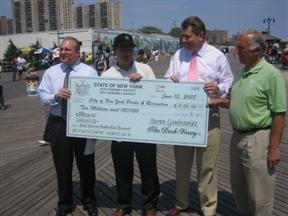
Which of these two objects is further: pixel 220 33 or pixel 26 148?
pixel 220 33

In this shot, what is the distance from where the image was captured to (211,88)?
483 centimetres

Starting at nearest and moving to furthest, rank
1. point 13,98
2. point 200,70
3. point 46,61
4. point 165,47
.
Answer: point 200,70
point 13,98
point 46,61
point 165,47

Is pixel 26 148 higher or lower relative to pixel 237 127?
lower

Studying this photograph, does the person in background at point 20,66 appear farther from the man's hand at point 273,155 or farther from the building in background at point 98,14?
the building in background at point 98,14

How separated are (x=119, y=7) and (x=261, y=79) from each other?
14639 cm

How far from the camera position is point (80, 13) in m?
145

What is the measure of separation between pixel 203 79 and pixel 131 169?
1.24 meters

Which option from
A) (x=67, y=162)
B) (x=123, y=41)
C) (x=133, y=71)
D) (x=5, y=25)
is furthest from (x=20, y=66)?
(x=5, y=25)

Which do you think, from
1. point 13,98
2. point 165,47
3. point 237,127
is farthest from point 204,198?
point 165,47

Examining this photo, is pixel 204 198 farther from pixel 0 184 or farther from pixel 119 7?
pixel 119 7

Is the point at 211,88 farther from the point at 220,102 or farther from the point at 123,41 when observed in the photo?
the point at 123,41

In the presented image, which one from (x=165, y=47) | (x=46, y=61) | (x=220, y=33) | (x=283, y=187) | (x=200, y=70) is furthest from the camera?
(x=220, y=33)

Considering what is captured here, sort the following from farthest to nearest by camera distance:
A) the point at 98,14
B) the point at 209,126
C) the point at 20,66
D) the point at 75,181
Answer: the point at 98,14
the point at 20,66
the point at 75,181
the point at 209,126

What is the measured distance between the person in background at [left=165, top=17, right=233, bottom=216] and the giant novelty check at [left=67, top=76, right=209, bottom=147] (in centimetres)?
13
